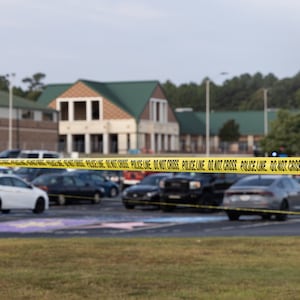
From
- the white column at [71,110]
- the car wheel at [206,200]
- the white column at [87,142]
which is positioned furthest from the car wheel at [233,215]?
the white column at [71,110]

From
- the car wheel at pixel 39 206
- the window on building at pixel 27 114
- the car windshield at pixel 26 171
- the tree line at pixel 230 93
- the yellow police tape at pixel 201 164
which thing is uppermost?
the tree line at pixel 230 93

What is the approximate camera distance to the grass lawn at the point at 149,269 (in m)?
9.23

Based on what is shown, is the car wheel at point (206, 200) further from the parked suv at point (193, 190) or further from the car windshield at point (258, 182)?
the car windshield at point (258, 182)

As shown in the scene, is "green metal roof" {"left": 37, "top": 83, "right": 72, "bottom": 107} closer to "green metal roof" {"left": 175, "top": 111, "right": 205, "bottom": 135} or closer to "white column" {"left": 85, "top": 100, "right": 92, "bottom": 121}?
"white column" {"left": 85, "top": 100, "right": 92, "bottom": 121}

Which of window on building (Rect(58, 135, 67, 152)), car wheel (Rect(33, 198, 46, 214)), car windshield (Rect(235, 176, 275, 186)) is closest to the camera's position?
car windshield (Rect(235, 176, 275, 186))

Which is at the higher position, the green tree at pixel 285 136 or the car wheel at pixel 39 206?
the green tree at pixel 285 136

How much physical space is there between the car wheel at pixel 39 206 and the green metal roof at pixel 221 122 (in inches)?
2831

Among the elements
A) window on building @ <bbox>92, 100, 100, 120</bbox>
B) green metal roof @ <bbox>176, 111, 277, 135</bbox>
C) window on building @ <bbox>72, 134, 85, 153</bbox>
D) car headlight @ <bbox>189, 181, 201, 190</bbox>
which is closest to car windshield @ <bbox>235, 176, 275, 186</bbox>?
car headlight @ <bbox>189, 181, 201, 190</bbox>

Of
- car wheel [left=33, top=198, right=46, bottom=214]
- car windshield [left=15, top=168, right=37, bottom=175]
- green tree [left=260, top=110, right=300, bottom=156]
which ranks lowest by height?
car wheel [left=33, top=198, right=46, bottom=214]

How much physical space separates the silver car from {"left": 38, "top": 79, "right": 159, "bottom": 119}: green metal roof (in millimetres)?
65501

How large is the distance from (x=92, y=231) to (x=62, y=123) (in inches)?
2972

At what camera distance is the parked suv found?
30.6 m

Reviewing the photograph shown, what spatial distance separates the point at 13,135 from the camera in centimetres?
8069

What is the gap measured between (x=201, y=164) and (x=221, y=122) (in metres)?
91.4
